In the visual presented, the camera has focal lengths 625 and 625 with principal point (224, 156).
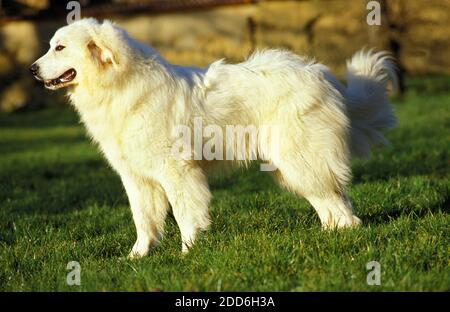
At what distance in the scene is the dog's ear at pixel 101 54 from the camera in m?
4.75

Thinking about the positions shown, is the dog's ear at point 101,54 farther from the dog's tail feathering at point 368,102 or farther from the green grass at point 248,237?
the dog's tail feathering at point 368,102

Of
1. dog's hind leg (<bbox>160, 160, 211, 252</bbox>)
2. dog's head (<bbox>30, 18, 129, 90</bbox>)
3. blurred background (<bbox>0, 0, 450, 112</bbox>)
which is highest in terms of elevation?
dog's head (<bbox>30, 18, 129, 90</bbox>)

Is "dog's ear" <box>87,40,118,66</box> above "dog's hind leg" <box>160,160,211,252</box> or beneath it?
above

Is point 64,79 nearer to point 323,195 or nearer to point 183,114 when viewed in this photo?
point 183,114

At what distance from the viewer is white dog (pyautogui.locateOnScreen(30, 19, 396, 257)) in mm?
4770

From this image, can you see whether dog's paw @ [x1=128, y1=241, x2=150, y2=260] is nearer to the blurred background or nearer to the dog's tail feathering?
the dog's tail feathering

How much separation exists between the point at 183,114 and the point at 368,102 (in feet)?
5.27

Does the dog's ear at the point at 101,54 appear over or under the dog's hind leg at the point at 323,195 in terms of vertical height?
over

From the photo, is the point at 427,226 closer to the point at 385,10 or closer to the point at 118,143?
the point at 118,143

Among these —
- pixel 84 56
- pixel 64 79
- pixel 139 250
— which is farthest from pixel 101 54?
pixel 139 250

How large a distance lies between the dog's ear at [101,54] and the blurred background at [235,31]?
14474 millimetres

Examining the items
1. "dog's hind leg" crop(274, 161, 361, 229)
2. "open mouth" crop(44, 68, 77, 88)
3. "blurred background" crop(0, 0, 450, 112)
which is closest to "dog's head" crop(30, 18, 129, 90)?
"open mouth" crop(44, 68, 77, 88)

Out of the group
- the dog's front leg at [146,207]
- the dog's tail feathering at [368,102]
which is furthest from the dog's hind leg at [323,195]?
the dog's front leg at [146,207]
